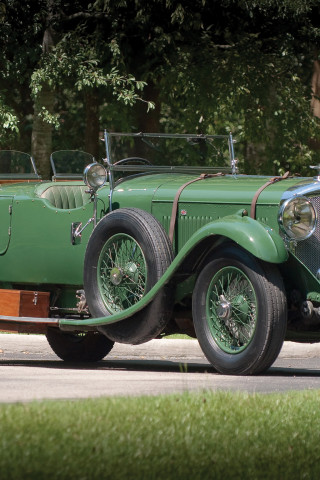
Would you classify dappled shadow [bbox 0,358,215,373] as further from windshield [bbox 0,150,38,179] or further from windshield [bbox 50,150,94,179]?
windshield [bbox 0,150,38,179]

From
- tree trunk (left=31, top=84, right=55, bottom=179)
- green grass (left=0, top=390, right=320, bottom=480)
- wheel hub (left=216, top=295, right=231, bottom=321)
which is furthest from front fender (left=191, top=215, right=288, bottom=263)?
tree trunk (left=31, top=84, right=55, bottom=179)

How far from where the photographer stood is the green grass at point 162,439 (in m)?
4.62

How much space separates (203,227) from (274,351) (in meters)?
1.06

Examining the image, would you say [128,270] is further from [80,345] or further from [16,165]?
[16,165]

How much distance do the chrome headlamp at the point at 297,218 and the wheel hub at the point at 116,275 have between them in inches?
58.2

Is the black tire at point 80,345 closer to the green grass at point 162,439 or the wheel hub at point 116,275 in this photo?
the wheel hub at point 116,275

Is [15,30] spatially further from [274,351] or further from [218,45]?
[274,351]

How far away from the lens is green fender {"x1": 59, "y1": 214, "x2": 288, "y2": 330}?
777 cm

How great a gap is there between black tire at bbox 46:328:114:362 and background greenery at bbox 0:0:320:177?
7.41 m

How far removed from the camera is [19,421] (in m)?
5.42

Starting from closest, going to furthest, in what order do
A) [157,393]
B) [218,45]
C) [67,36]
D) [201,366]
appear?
[157,393] → [201,366] → [67,36] → [218,45]

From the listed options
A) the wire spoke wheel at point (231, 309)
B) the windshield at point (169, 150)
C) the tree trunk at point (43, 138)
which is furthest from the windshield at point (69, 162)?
the tree trunk at point (43, 138)

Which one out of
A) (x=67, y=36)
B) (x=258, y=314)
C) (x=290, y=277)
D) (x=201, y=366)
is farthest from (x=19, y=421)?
(x=67, y=36)

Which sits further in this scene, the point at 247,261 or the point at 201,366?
the point at 201,366
